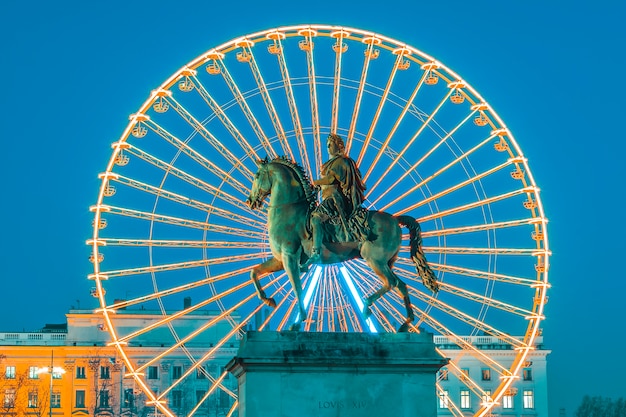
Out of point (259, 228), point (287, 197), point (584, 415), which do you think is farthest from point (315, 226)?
point (584, 415)

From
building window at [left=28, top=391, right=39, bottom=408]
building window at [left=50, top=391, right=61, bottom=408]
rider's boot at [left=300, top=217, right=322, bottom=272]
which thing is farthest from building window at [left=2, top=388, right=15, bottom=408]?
rider's boot at [left=300, top=217, right=322, bottom=272]

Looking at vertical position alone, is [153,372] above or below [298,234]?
above

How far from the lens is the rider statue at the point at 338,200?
31812 millimetres

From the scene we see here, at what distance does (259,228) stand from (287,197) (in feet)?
45.7

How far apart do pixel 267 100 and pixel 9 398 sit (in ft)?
242

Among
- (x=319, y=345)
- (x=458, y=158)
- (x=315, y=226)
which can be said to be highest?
(x=458, y=158)

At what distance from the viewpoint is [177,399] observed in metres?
115

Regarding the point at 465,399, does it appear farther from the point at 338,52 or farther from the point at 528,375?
the point at 338,52

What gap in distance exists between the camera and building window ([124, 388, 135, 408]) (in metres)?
112

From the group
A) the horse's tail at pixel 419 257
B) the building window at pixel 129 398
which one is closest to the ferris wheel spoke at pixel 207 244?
the horse's tail at pixel 419 257

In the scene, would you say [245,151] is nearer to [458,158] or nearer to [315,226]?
[458,158]

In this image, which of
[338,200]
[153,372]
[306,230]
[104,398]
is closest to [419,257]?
[338,200]

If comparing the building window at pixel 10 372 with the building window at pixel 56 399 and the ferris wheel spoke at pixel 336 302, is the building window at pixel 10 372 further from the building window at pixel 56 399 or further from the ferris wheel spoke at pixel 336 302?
the ferris wheel spoke at pixel 336 302

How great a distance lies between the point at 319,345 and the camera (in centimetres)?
3067
